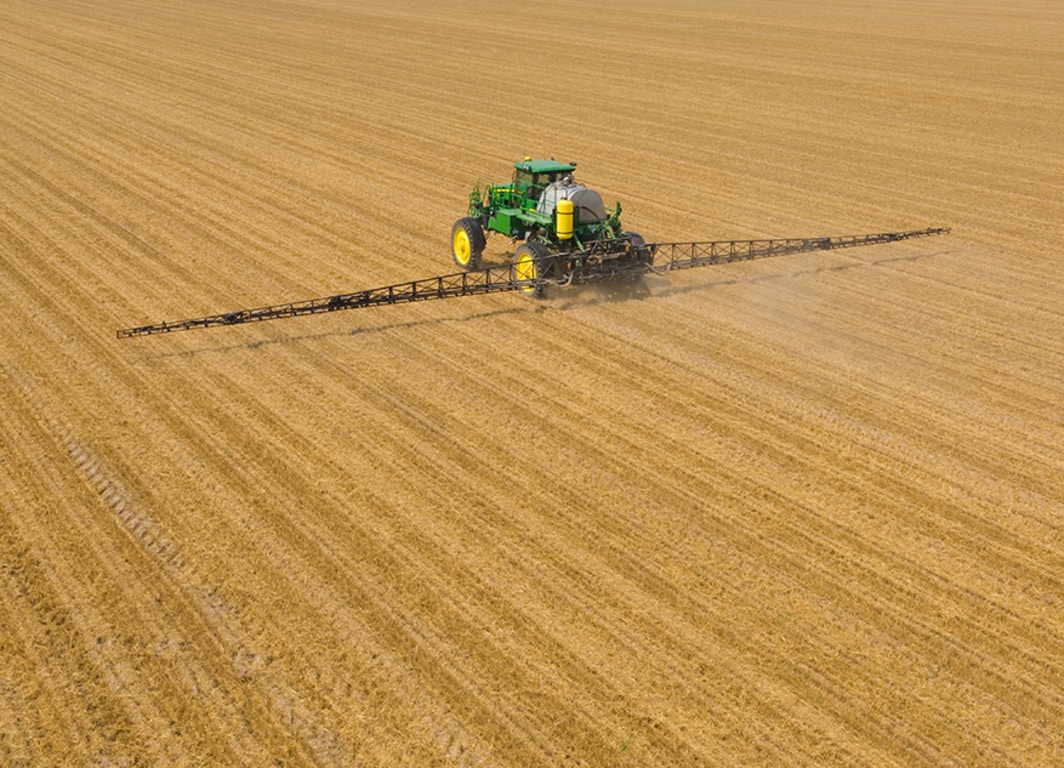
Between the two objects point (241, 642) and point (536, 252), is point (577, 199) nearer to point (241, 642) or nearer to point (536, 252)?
point (536, 252)

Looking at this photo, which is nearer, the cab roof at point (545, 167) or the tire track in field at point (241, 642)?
the tire track in field at point (241, 642)

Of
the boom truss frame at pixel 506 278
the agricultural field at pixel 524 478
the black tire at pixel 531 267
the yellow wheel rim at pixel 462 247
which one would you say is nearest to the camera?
the agricultural field at pixel 524 478

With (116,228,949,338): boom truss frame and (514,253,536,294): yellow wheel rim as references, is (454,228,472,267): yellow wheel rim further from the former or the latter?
(514,253,536,294): yellow wheel rim

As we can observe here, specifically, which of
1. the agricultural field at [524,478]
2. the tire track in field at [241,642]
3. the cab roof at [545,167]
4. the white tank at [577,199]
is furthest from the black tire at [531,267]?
the tire track in field at [241,642]

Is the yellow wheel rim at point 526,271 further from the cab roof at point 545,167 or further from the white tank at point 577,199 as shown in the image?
the cab roof at point 545,167

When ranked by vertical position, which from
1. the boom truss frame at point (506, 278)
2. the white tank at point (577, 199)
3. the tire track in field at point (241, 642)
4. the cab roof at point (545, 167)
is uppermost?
the cab roof at point (545, 167)

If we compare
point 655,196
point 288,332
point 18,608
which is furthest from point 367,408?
point 655,196
